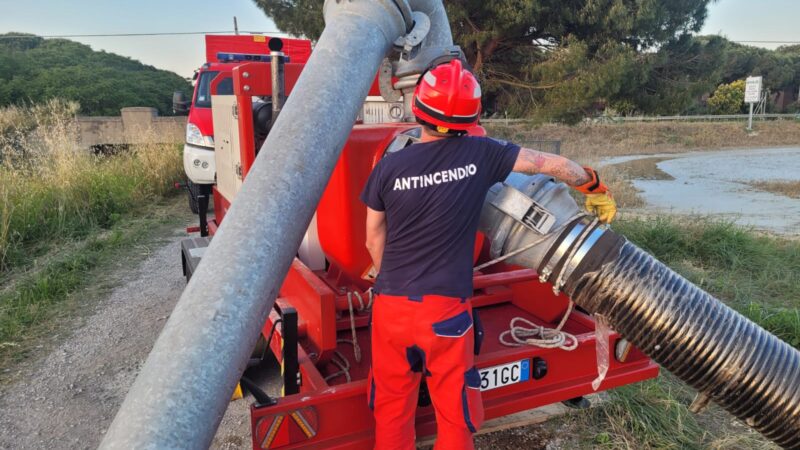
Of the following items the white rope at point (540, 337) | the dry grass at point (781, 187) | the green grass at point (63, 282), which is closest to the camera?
the white rope at point (540, 337)

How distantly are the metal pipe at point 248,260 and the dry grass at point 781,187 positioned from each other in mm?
13215

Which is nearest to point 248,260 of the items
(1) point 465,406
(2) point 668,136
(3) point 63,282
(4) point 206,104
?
(1) point 465,406

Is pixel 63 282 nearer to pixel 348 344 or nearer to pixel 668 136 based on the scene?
pixel 348 344

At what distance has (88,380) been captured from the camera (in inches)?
157

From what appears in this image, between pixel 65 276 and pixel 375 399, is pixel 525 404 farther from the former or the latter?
pixel 65 276

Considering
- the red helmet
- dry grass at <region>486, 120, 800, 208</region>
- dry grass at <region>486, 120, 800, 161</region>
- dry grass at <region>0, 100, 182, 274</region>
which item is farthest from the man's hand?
dry grass at <region>486, 120, 800, 161</region>

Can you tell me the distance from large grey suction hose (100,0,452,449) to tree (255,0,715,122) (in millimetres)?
8292

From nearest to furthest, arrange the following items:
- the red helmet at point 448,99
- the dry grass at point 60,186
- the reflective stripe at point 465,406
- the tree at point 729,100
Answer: the red helmet at point 448,99 < the reflective stripe at point 465,406 < the dry grass at point 60,186 < the tree at point 729,100

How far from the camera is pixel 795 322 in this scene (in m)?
4.49

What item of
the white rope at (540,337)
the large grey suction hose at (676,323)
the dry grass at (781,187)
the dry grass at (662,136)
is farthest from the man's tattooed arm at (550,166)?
the dry grass at (662,136)

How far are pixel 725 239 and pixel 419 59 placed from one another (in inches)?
217

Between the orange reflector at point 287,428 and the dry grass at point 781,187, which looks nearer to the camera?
the orange reflector at point 287,428

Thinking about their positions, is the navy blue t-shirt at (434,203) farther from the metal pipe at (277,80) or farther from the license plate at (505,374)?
the metal pipe at (277,80)

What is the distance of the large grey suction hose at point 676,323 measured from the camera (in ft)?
7.07
